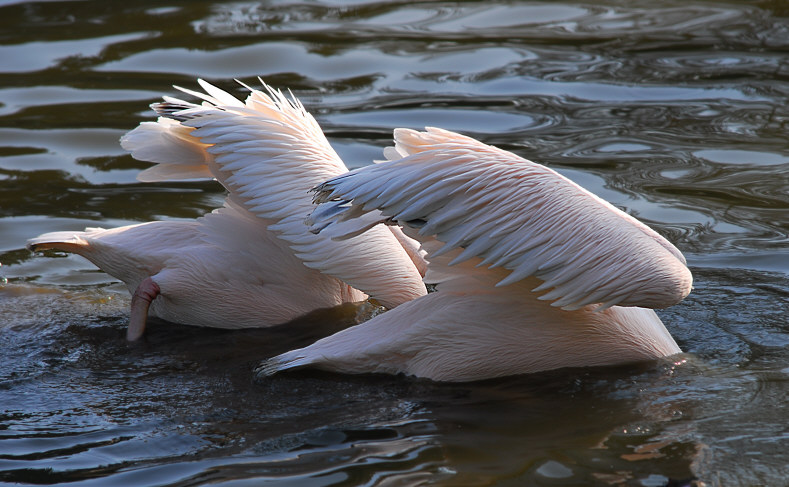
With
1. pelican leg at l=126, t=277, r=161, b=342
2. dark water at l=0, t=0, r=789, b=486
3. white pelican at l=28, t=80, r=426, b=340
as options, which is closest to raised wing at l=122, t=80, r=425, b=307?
white pelican at l=28, t=80, r=426, b=340

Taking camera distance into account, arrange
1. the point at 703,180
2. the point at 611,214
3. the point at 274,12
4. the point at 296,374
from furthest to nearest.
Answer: the point at 274,12 < the point at 703,180 < the point at 296,374 < the point at 611,214

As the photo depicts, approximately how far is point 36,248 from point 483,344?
6.25ft

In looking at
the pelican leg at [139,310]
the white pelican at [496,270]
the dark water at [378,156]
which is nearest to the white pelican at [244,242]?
the pelican leg at [139,310]

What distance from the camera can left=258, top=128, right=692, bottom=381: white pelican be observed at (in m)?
3.17

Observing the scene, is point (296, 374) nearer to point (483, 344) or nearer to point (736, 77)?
point (483, 344)

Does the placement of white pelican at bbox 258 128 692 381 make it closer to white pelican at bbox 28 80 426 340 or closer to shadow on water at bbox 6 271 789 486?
shadow on water at bbox 6 271 789 486

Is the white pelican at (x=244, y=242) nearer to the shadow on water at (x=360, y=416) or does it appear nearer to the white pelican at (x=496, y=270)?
the shadow on water at (x=360, y=416)

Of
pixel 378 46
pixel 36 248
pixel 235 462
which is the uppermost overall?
pixel 378 46

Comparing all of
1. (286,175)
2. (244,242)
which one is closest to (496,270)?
(286,175)

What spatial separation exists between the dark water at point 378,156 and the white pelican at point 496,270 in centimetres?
9

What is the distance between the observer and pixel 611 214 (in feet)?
10.8

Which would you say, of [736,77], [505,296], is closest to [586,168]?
[736,77]

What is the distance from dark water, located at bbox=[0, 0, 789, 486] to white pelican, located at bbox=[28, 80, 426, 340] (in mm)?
139

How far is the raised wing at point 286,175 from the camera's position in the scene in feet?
12.7
